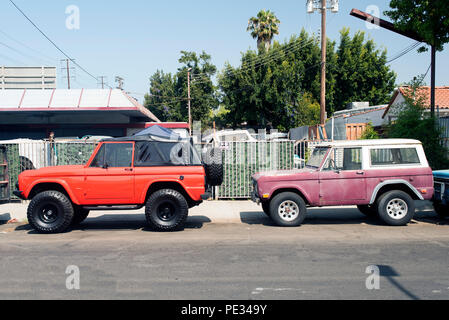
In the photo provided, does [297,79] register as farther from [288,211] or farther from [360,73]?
[288,211]

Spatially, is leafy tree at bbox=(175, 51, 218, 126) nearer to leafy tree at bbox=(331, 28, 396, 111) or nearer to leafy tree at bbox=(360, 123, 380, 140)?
leafy tree at bbox=(331, 28, 396, 111)

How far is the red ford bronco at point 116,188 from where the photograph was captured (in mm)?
8289

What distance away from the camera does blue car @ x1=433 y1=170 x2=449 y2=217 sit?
8.96 meters

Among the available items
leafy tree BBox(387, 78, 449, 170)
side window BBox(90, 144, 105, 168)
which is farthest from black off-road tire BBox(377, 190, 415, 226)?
side window BBox(90, 144, 105, 168)

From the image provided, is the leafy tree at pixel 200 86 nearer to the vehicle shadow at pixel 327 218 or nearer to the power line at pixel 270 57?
the power line at pixel 270 57

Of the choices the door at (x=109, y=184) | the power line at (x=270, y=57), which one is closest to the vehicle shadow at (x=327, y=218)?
the door at (x=109, y=184)

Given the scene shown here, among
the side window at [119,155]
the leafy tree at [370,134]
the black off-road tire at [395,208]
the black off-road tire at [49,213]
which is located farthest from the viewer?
the leafy tree at [370,134]

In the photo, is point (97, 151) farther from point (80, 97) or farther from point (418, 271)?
point (80, 97)

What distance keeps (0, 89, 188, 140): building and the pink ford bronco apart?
14362 mm

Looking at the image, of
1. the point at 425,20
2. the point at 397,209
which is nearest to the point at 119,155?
the point at 397,209

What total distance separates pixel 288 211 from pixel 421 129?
259 inches

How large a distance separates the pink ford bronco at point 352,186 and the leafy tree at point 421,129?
4.24 metres
